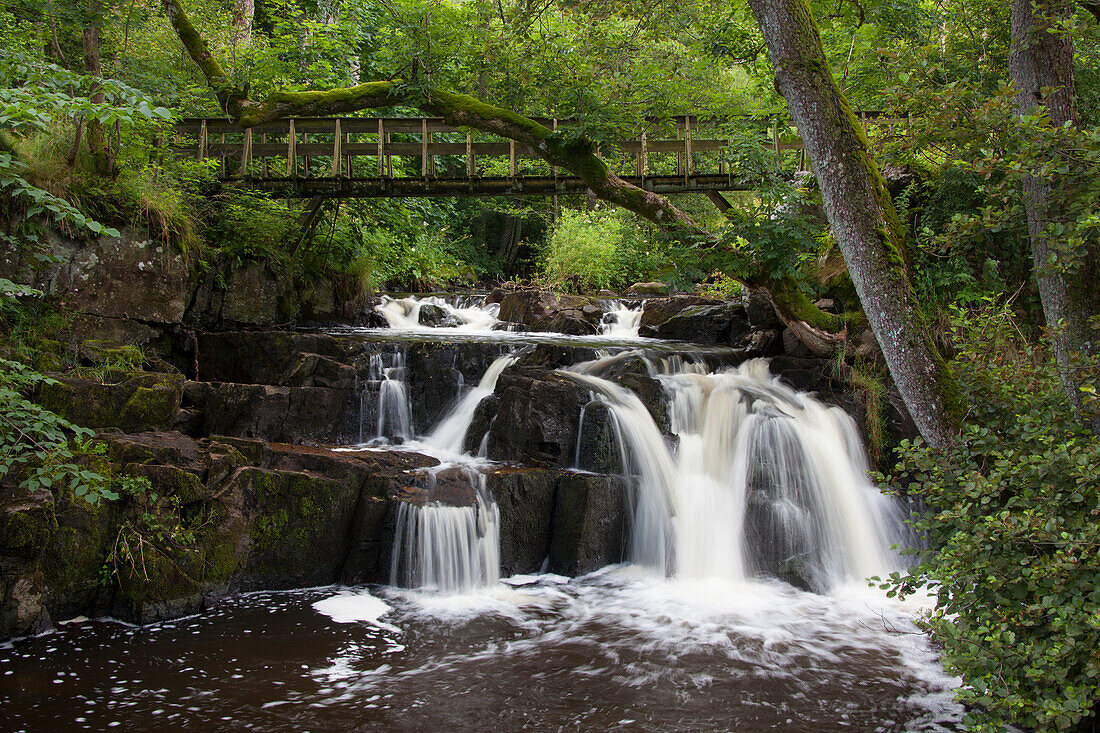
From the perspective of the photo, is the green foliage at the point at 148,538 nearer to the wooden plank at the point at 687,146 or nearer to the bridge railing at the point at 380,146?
the bridge railing at the point at 380,146

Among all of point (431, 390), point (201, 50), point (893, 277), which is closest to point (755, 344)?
point (431, 390)

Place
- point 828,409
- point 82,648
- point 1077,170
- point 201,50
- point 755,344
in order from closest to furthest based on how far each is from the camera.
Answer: point 1077,170, point 82,648, point 828,409, point 755,344, point 201,50

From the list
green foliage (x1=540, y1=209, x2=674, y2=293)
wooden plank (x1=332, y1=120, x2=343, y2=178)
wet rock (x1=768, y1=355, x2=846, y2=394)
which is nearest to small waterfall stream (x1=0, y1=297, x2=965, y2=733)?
wet rock (x1=768, y1=355, x2=846, y2=394)

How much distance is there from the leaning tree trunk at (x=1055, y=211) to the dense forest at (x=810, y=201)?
2 cm

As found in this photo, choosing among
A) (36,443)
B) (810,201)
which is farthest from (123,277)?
(810,201)

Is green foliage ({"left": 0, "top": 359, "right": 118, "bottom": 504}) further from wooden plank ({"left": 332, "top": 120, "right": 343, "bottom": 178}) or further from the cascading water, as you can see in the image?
wooden plank ({"left": 332, "top": 120, "right": 343, "bottom": 178})

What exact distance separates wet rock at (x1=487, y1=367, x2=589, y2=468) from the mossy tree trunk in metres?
2.91

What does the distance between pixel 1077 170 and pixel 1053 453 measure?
169cm

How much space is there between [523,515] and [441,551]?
3.30 feet

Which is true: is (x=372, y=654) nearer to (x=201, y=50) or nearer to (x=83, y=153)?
(x=83, y=153)

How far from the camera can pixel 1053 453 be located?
3.77 meters

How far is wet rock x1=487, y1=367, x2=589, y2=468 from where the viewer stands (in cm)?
852

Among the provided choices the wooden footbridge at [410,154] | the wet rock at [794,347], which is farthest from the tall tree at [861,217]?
the wooden footbridge at [410,154]

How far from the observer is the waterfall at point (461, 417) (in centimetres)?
945
